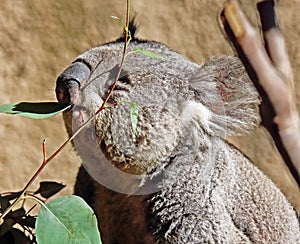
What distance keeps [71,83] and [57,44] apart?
1434 millimetres

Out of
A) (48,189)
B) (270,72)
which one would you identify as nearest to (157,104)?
(48,189)

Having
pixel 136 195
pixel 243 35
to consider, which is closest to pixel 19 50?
pixel 136 195

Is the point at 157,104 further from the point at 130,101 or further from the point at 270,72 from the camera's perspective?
the point at 270,72

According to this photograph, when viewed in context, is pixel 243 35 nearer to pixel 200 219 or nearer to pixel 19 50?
pixel 200 219

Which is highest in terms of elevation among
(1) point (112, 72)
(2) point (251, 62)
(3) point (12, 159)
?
(2) point (251, 62)

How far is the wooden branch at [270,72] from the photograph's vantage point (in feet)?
2.44

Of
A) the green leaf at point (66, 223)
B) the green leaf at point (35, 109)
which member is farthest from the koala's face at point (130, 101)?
the green leaf at point (66, 223)

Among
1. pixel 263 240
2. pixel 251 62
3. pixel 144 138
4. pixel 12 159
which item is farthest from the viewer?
pixel 12 159

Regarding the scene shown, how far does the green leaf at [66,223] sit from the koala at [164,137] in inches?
19.4

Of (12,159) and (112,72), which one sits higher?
(112,72)

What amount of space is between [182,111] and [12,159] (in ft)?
4.60

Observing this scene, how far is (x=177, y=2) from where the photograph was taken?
321 centimetres

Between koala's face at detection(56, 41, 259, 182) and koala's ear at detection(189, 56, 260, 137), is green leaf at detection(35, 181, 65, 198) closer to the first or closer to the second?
koala's face at detection(56, 41, 259, 182)

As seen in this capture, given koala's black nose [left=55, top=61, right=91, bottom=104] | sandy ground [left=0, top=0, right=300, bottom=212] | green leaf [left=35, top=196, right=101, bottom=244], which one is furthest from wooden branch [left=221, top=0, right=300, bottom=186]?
sandy ground [left=0, top=0, right=300, bottom=212]
